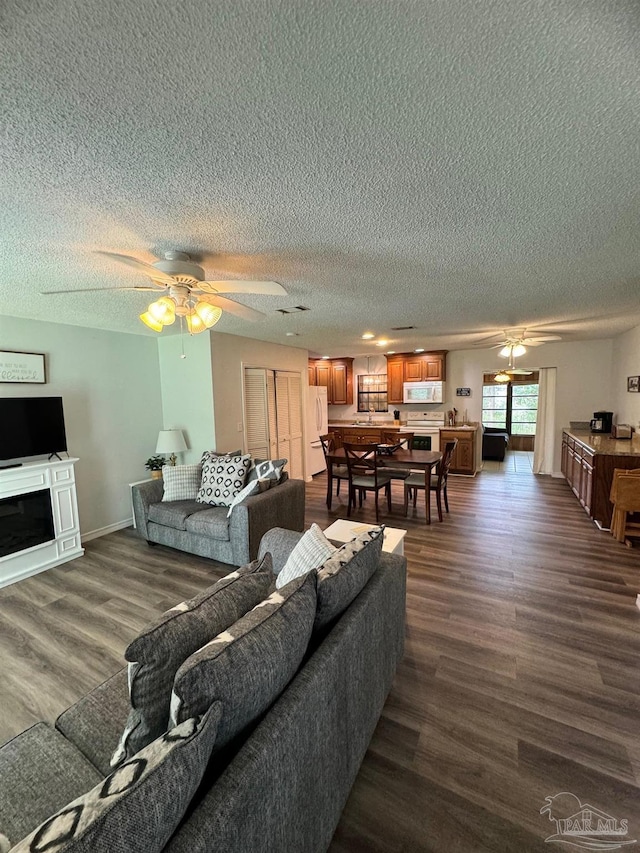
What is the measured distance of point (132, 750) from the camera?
95 cm

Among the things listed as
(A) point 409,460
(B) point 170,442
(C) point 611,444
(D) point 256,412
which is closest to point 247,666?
(A) point 409,460

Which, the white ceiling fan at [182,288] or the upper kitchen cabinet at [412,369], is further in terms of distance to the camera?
the upper kitchen cabinet at [412,369]

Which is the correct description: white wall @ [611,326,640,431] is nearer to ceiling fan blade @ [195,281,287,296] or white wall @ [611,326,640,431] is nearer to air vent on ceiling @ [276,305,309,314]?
air vent on ceiling @ [276,305,309,314]

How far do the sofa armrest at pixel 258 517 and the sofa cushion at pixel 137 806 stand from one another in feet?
8.05

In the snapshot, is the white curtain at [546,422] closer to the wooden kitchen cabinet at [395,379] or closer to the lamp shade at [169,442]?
the wooden kitchen cabinet at [395,379]

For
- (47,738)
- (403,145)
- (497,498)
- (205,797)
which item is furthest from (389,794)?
(497,498)

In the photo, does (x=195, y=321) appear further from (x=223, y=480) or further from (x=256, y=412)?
(x=256, y=412)

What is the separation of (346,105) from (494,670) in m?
2.71

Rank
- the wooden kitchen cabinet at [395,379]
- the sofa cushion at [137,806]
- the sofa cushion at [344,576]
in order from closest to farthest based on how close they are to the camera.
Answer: the sofa cushion at [137,806], the sofa cushion at [344,576], the wooden kitchen cabinet at [395,379]

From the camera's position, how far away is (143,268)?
6.20 feet

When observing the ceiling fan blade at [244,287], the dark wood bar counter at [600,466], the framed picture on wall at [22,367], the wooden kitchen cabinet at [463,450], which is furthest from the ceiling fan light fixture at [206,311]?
the wooden kitchen cabinet at [463,450]

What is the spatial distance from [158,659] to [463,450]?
650cm

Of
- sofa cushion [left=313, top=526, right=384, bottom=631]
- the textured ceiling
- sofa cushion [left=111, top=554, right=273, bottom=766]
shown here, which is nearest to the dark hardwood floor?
sofa cushion [left=313, top=526, right=384, bottom=631]

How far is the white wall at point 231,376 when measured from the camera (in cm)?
458
